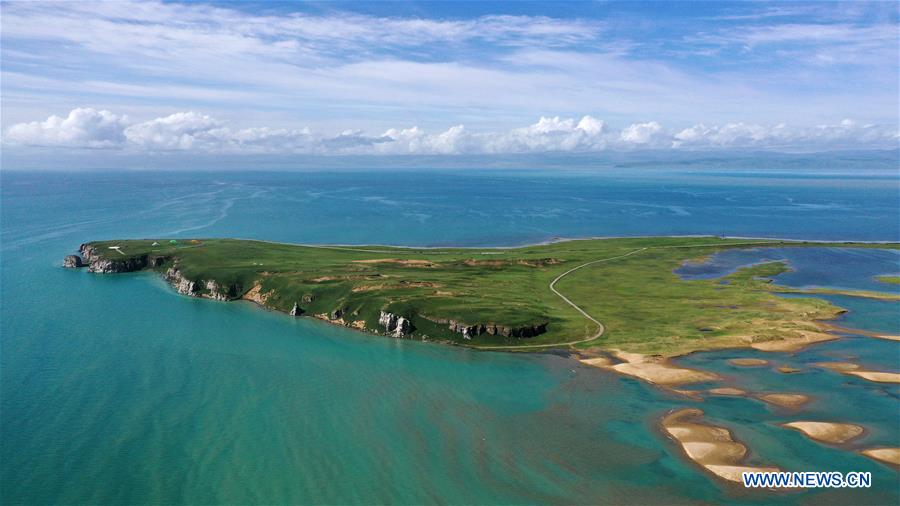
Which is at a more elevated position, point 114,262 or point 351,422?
point 114,262

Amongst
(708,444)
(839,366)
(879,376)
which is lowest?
(708,444)

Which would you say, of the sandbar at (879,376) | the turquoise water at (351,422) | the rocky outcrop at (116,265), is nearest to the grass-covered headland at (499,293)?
the rocky outcrop at (116,265)

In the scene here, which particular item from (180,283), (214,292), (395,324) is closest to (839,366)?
(395,324)

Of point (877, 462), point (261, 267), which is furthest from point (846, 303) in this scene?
point (261, 267)

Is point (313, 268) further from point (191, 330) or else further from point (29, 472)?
point (29, 472)

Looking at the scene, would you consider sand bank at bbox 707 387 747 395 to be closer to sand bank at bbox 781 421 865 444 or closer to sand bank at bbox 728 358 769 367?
sand bank at bbox 781 421 865 444

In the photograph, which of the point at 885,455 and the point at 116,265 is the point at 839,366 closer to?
the point at 885,455
